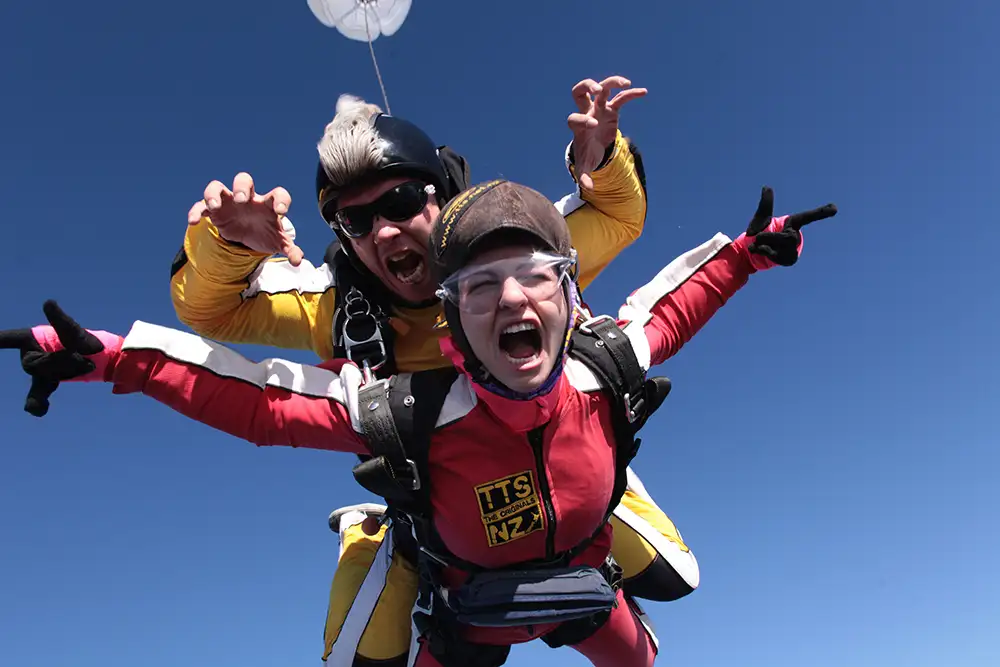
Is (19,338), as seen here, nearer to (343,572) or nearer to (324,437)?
(324,437)

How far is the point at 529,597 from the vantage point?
7.57 feet

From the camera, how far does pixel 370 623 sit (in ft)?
9.30

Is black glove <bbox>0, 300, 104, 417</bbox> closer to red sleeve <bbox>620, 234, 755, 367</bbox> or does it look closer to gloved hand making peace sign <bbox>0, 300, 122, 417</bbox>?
gloved hand making peace sign <bbox>0, 300, 122, 417</bbox>

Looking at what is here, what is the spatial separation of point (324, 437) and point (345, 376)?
7.9 inches

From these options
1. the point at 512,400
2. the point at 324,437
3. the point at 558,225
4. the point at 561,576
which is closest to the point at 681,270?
the point at 558,225

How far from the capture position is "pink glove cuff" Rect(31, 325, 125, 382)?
2.03 m

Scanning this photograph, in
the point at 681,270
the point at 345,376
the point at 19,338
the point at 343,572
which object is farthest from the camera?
the point at 343,572

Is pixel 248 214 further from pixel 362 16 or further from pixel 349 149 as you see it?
pixel 362 16

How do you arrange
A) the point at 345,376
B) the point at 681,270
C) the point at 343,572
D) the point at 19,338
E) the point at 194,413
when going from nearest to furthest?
the point at 19,338, the point at 194,413, the point at 345,376, the point at 681,270, the point at 343,572

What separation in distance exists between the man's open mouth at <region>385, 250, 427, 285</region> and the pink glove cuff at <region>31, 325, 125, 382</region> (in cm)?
89

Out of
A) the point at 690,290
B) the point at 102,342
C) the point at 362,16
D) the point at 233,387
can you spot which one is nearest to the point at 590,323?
the point at 690,290

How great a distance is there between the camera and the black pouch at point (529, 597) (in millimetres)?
2311

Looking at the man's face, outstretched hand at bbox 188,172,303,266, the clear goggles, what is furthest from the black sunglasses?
the clear goggles

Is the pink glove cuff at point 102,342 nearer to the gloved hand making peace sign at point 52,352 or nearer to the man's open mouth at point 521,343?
the gloved hand making peace sign at point 52,352
